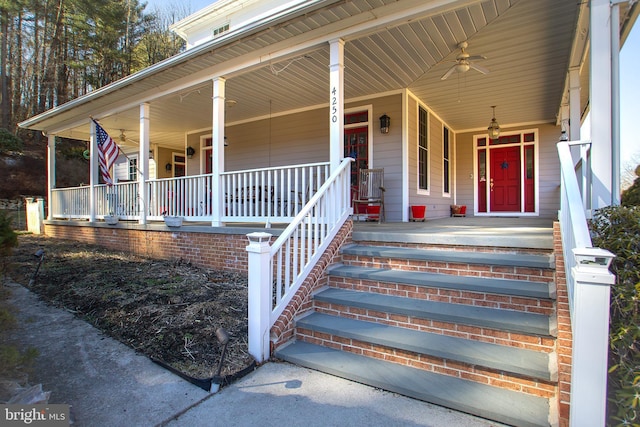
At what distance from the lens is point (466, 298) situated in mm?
2801

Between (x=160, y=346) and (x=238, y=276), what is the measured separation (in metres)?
2.03

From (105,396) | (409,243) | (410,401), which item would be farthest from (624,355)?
(105,396)

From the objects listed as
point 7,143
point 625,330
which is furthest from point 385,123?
point 7,143

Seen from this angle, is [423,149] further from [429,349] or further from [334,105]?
[429,349]

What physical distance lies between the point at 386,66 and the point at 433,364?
467cm

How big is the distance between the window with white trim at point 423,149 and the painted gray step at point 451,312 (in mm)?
4605

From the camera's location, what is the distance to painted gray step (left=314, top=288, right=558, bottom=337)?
92.0 inches

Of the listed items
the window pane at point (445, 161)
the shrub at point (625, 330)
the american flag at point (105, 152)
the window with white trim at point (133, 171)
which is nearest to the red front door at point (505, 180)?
the window pane at point (445, 161)

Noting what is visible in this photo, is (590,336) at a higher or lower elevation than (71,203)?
lower

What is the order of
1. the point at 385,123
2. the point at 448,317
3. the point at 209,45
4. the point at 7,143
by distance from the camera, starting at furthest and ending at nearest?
the point at 7,143, the point at 385,123, the point at 209,45, the point at 448,317

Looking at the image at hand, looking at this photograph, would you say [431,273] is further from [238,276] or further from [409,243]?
[238,276]

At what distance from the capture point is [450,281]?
9.59ft

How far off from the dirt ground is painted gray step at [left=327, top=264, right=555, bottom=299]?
1228 millimetres

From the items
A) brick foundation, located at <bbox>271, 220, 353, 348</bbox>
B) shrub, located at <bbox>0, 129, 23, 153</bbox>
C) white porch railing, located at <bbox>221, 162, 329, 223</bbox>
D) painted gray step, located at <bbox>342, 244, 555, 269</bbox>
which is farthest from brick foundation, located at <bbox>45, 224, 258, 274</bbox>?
shrub, located at <bbox>0, 129, 23, 153</bbox>
